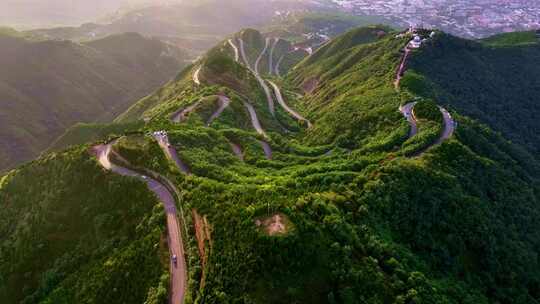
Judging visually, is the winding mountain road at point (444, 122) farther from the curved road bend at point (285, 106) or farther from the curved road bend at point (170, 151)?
the curved road bend at point (170, 151)

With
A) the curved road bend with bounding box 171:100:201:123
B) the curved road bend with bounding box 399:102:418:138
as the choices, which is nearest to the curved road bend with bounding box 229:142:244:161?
the curved road bend with bounding box 171:100:201:123

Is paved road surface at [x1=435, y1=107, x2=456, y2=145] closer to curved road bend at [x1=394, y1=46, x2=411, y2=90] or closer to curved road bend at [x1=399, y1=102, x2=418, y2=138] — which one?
curved road bend at [x1=399, y1=102, x2=418, y2=138]

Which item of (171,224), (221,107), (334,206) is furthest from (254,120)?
(334,206)

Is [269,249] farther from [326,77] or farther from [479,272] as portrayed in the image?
[326,77]

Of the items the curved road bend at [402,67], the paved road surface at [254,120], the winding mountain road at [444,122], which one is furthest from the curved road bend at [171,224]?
the curved road bend at [402,67]

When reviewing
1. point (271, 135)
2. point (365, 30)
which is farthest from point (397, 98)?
point (365, 30)

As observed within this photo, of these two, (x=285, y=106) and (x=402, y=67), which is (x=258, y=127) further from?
(x=402, y=67)
